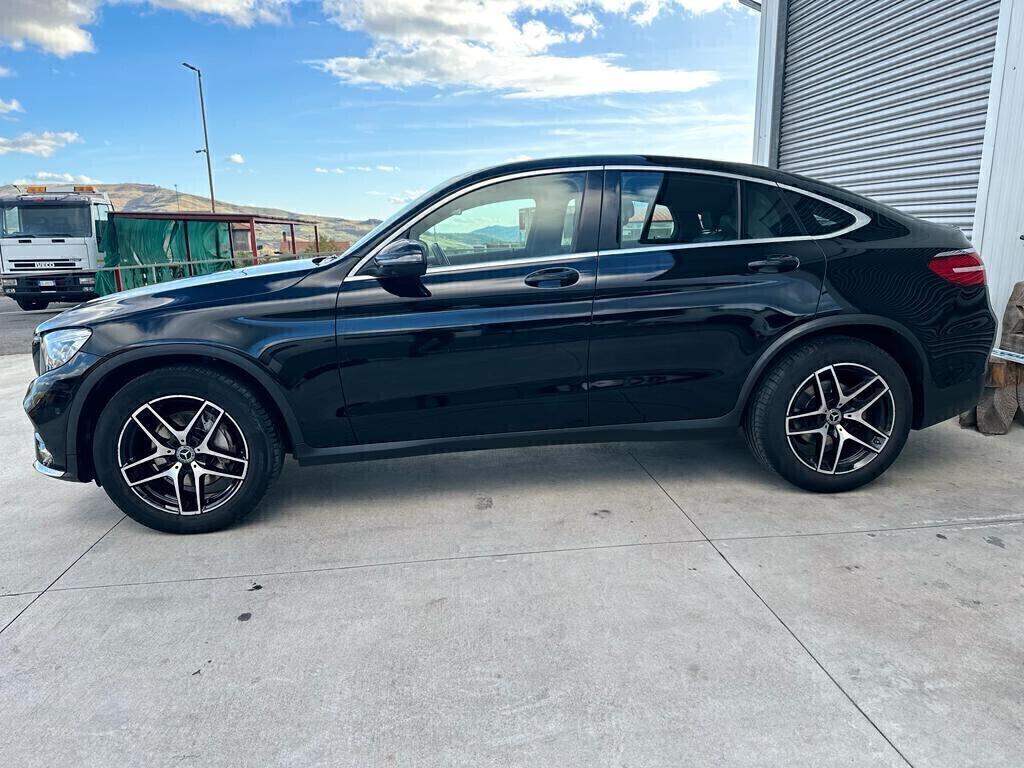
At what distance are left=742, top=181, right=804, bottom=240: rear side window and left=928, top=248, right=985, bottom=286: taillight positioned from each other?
727mm

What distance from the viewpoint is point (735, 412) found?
143 inches

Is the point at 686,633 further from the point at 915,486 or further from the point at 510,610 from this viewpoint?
the point at 915,486

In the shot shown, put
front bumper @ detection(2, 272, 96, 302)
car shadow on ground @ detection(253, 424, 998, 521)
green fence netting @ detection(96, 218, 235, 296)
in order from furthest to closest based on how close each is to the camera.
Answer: green fence netting @ detection(96, 218, 235, 296), front bumper @ detection(2, 272, 96, 302), car shadow on ground @ detection(253, 424, 998, 521)

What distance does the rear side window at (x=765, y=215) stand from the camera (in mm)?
3580

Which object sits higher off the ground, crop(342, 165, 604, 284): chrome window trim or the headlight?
crop(342, 165, 604, 284): chrome window trim

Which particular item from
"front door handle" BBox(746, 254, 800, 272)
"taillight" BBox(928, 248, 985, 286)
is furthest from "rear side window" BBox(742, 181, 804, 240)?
"taillight" BBox(928, 248, 985, 286)

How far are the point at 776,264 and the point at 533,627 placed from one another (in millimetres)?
2158

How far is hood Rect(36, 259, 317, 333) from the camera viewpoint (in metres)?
3.30

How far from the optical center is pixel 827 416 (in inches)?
142

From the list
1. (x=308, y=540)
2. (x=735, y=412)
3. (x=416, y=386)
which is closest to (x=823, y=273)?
(x=735, y=412)

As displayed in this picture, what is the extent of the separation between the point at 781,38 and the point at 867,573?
8138 mm

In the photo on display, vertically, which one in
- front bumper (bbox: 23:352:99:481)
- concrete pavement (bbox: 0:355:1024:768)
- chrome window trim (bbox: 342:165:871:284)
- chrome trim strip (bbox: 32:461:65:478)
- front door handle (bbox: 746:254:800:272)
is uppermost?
chrome window trim (bbox: 342:165:871:284)

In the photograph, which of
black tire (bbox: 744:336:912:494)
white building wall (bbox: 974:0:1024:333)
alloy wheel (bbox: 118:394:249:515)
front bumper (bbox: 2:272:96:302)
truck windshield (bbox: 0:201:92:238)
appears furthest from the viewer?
front bumper (bbox: 2:272:96:302)

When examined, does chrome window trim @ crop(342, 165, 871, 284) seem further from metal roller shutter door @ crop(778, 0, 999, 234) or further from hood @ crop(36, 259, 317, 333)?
metal roller shutter door @ crop(778, 0, 999, 234)
